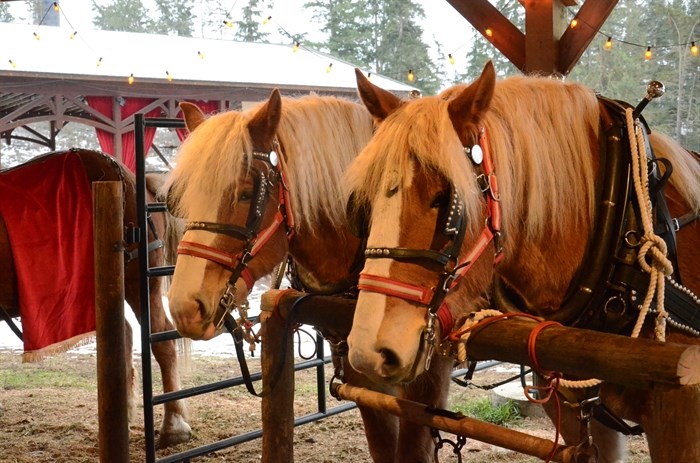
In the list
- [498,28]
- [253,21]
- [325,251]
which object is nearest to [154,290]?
[325,251]

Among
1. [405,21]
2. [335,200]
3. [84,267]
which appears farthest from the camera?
[405,21]

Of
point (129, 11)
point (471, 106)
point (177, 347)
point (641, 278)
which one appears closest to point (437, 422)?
point (641, 278)

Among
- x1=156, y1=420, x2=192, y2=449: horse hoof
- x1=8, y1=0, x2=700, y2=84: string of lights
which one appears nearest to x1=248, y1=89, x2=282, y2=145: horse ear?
x1=8, y1=0, x2=700, y2=84: string of lights

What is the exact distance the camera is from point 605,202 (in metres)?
1.52

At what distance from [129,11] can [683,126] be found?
1607cm

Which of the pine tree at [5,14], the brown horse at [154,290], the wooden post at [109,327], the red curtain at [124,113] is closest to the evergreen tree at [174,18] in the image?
the pine tree at [5,14]

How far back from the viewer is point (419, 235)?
53.5 inches

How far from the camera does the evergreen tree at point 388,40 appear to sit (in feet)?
39.0

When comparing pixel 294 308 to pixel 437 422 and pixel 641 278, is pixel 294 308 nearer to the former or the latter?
pixel 437 422

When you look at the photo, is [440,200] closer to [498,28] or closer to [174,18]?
[498,28]

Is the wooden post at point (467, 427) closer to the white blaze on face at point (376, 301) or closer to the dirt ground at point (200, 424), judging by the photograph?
the white blaze on face at point (376, 301)

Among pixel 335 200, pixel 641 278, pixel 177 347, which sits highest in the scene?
pixel 335 200

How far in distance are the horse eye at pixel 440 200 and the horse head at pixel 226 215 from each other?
90cm

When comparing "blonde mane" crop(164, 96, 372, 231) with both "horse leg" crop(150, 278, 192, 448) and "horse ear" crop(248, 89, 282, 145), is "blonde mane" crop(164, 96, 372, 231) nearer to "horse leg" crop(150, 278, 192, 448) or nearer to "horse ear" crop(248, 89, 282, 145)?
"horse ear" crop(248, 89, 282, 145)
